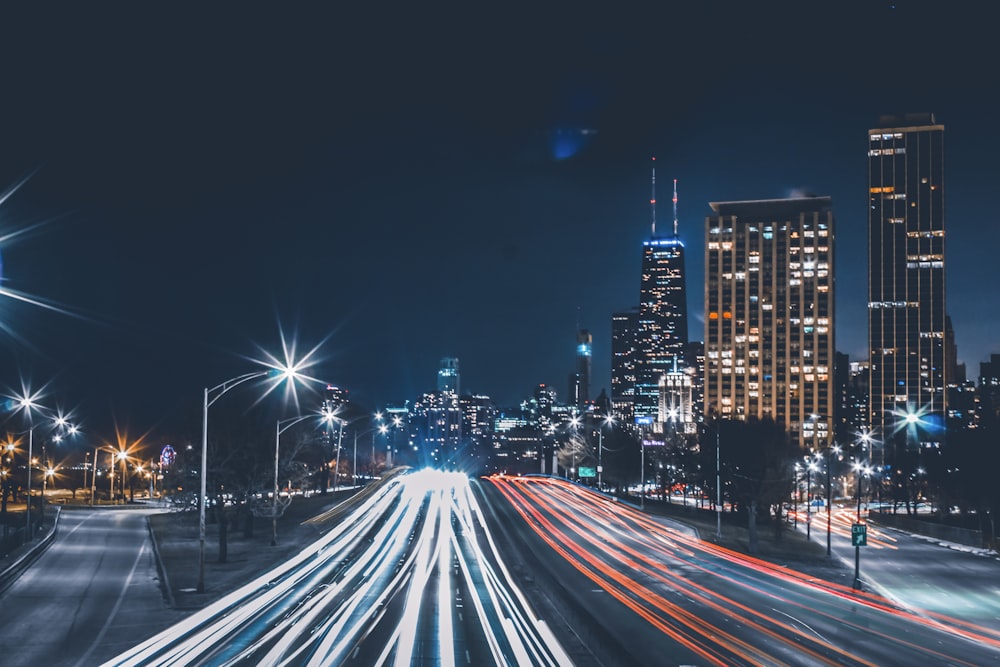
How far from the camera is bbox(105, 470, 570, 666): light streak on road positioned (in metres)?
25.4

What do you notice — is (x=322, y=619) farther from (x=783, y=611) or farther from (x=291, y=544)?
(x=291, y=544)

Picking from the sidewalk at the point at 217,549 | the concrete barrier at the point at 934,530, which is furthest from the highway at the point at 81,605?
the concrete barrier at the point at 934,530

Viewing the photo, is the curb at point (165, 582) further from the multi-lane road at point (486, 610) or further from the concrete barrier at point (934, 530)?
the concrete barrier at point (934, 530)

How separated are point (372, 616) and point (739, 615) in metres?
13.6

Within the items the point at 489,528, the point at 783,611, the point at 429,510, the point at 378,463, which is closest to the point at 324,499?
the point at 429,510

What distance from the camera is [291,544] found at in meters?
55.8

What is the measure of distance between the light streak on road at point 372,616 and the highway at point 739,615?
4016mm

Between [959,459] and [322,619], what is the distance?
66045mm

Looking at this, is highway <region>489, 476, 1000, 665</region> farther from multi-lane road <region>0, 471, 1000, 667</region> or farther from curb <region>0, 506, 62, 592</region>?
curb <region>0, 506, 62, 592</region>

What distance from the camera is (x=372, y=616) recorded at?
32.1m

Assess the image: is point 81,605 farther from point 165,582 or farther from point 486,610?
point 486,610

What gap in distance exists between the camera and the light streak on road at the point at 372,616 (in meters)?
25.4

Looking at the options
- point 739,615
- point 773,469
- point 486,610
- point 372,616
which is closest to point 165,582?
point 372,616

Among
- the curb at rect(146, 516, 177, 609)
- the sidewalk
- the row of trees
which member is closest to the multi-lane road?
the curb at rect(146, 516, 177, 609)
